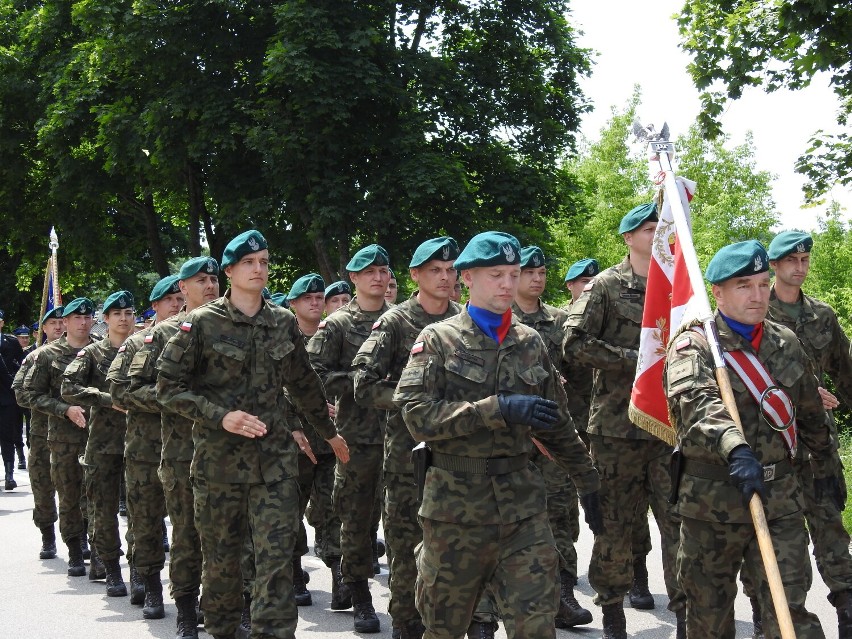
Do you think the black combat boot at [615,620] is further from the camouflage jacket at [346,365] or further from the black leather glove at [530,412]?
the black leather glove at [530,412]

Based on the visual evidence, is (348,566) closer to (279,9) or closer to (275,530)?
(275,530)

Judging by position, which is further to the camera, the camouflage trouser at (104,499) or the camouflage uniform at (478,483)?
the camouflage trouser at (104,499)

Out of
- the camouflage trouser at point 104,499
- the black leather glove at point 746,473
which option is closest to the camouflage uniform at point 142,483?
the camouflage trouser at point 104,499

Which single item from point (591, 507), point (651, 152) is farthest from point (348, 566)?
point (651, 152)

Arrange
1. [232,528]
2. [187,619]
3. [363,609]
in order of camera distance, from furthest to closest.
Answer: [363,609] < [187,619] < [232,528]

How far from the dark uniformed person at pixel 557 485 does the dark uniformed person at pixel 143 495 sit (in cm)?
294

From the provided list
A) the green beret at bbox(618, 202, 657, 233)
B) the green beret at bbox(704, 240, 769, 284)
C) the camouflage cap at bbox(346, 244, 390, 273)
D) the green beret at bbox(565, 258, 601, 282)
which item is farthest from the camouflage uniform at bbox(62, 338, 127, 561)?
the green beret at bbox(704, 240, 769, 284)

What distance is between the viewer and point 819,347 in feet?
24.4

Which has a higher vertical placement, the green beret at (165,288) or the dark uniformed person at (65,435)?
the green beret at (165,288)

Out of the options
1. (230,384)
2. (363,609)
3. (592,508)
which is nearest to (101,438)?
(363,609)

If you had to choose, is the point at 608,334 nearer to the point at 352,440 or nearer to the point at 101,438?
the point at 352,440

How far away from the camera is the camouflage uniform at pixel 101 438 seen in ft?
31.5

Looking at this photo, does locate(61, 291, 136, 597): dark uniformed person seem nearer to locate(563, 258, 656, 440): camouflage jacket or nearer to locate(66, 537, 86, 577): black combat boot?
locate(66, 537, 86, 577): black combat boot

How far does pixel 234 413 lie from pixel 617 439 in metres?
2.46
